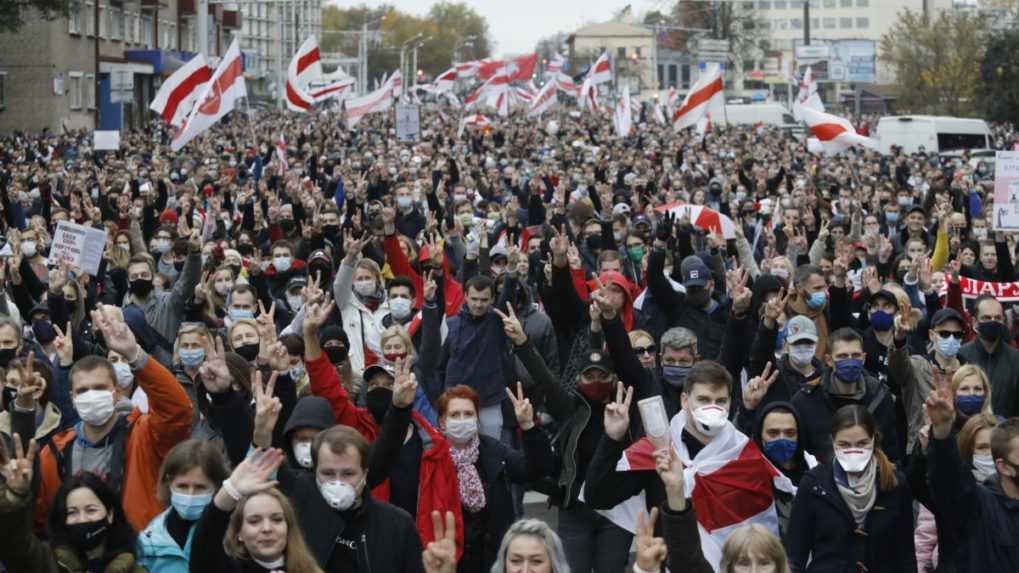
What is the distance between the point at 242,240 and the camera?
13.4 metres

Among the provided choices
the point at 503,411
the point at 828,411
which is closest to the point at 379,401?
the point at 503,411

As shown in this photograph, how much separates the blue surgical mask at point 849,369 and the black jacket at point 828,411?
76mm

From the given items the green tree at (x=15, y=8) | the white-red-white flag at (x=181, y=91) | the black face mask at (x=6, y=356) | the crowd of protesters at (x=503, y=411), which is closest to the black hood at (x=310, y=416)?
the crowd of protesters at (x=503, y=411)

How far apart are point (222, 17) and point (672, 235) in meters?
67.7

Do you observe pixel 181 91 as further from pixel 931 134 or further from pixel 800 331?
pixel 931 134

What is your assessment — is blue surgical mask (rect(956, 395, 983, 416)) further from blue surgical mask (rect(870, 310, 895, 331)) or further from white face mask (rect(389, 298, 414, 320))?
white face mask (rect(389, 298, 414, 320))

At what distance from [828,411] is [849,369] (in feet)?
0.69

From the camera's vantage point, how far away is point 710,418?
244 inches

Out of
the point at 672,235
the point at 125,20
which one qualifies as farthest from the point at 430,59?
the point at 672,235

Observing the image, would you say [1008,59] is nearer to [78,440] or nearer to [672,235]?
[672,235]

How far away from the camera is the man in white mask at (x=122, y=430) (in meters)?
6.18

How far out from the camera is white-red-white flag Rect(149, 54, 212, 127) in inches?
938

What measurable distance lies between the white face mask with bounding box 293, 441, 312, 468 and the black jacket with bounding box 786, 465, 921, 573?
1724mm

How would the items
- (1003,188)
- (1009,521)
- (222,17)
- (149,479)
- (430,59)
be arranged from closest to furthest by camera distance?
(1009,521), (149,479), (1003,188), (222,17), (430,59)
